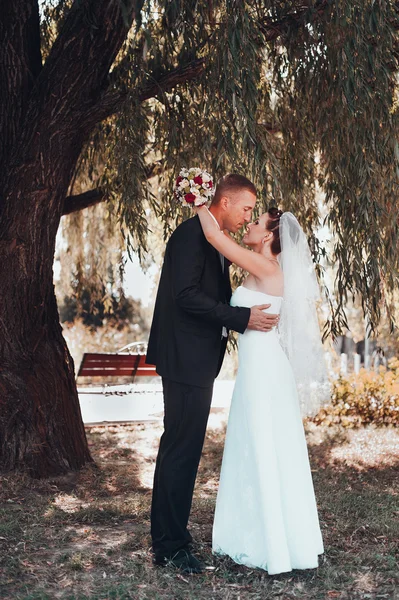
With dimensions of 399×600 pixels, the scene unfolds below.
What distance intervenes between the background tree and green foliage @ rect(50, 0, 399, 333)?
1 cm

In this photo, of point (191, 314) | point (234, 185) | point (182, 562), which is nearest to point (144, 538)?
point (182, 562)

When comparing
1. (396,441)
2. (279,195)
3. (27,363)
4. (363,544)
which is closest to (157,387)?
(396,441)

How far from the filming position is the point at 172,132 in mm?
5711

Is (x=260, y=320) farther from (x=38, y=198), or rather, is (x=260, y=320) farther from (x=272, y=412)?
(x=38, y=198)

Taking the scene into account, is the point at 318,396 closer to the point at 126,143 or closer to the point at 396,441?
the point at 126,143

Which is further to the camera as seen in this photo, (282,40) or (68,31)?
(68,31)

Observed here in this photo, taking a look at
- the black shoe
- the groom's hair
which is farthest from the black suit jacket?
the black shoe

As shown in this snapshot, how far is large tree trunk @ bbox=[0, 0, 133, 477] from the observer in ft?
18.0

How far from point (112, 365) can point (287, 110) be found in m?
4.68

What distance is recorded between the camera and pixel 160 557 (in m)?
3.69

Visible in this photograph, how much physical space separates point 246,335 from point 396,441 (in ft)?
14.9

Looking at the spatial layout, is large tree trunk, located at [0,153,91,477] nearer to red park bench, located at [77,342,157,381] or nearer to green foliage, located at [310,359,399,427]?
red park bench, located at [77,342,157,381]

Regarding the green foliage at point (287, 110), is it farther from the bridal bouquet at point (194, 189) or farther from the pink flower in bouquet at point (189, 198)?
the pink flower in bouquet at point (189, 198)

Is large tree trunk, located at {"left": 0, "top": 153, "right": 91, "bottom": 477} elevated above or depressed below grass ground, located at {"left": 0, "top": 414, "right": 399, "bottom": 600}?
above
